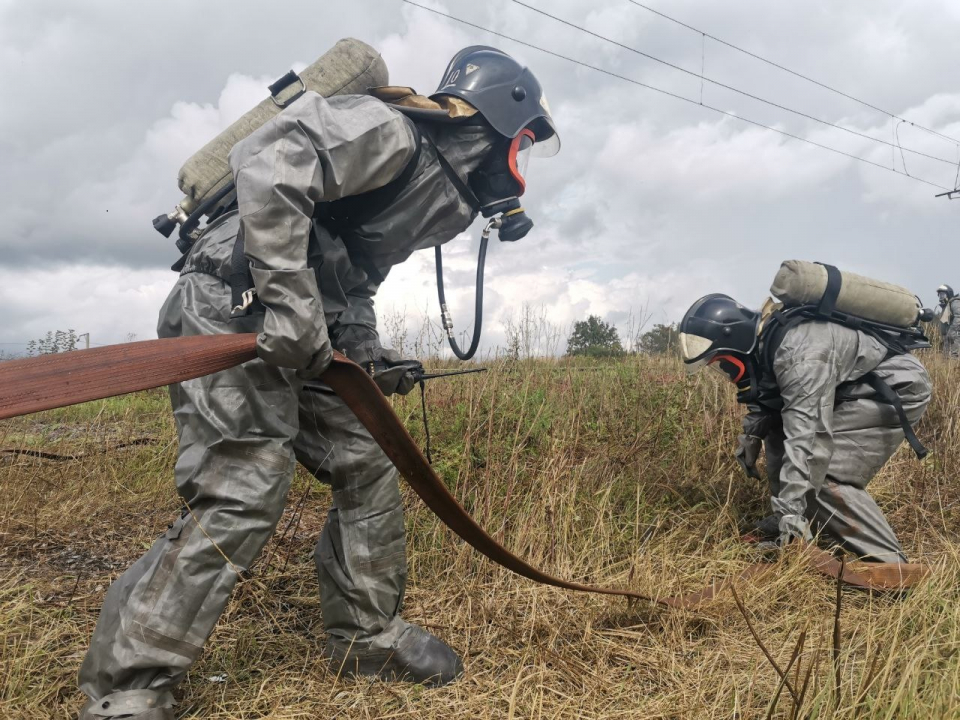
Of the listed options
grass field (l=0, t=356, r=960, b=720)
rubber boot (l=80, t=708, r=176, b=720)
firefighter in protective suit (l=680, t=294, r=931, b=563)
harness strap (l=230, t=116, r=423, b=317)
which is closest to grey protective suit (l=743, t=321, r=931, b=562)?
firefighter in protective suit (l=680, t=294, r=931, b=563)

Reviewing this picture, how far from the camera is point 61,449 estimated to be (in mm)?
4391

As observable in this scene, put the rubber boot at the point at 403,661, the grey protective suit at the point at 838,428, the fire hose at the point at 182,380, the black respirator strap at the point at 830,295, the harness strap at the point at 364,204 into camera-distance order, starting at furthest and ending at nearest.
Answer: the black respirator strap at the point at 830,295 < the grey protective suit at the point at 838,428 < the rubber boot at the point at 403,661 < the harness strap at the point at 364,204 < the fire hose at the point at 182,380

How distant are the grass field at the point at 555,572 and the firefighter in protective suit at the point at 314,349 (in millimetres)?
310

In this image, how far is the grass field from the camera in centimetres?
198

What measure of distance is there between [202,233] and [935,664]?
103 inches

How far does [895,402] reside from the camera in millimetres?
3389

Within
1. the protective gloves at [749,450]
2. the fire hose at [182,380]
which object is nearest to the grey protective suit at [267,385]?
the fire hose at [182,380]

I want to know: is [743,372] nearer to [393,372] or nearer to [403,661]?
[393,372]

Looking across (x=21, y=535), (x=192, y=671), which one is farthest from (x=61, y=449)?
(x=192, y=671)

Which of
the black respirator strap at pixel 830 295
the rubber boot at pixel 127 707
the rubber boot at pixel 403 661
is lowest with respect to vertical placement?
the rubber boot at pixel 403 661

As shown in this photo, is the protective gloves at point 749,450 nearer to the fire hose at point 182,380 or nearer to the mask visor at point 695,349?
the mask visor at point 695,349

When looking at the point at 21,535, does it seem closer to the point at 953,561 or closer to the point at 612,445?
the point at 612,445

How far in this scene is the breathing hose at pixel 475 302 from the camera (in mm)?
2340

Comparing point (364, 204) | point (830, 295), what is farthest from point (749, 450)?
point (364, 204)
